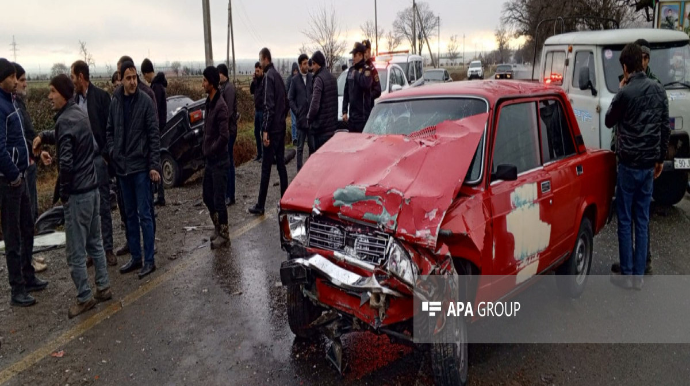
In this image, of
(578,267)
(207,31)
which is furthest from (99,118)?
(207,31)

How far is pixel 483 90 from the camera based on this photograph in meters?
4.32

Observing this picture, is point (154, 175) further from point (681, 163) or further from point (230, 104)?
point (681, 163)

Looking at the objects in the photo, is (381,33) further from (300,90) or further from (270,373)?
(270,373)

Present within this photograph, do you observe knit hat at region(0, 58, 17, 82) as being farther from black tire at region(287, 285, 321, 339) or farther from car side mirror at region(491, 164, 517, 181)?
car side mirror at region(491, 164, 517, 181)

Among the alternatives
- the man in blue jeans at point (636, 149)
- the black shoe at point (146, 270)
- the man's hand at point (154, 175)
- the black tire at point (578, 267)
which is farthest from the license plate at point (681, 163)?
the black shoe at point (146, 270)

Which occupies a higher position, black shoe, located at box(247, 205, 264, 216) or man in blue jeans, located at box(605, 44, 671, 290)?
man in blue jeans, located at box(605, 44, 671, 290)

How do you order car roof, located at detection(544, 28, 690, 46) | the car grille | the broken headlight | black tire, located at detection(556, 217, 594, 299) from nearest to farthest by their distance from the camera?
the broken headlight < the car grille < black tire, located at detection(556, 217, 594, 299) < car roof, located at detection(544, 28, 690, 46)

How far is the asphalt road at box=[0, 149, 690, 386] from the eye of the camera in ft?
12.5

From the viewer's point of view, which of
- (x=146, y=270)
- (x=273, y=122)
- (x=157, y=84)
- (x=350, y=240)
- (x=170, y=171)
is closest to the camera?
(x=350, y=240)

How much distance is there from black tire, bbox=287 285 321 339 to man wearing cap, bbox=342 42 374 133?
16.9ft

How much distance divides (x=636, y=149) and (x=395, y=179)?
9.54ft

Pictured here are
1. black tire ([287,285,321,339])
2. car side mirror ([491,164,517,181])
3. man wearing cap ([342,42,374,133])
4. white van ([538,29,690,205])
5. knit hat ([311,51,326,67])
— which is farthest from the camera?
man wearing cap ([342,42,374,133])

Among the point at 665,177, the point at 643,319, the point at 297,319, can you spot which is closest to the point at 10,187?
the point at 297,319

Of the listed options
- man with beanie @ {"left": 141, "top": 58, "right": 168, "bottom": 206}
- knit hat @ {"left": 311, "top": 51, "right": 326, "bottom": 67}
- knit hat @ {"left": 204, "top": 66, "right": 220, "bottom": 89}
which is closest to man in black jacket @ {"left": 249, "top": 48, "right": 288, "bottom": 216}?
knit hat @ {"left": 311, "top": 51, "right": 326, "bottom": 67}
